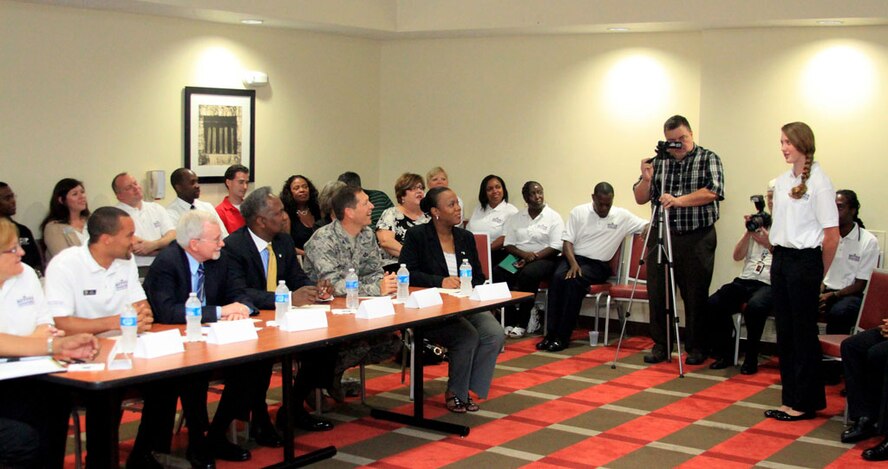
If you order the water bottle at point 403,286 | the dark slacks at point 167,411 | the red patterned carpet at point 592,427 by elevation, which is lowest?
the red patterned carpet at point 592,427

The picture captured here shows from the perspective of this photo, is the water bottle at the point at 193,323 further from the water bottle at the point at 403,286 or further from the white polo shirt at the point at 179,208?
the white polo shirt at the point at 179,208

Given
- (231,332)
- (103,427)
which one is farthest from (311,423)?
(103,427)

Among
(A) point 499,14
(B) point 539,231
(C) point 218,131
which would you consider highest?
(A) point 499,14

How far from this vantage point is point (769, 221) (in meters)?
7.45

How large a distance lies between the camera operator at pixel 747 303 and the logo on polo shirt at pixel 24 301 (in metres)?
5.09

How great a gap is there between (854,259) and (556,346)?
243cm

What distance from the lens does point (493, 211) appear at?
9688 millimetres

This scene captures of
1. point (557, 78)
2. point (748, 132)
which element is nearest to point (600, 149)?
point (557, 78)

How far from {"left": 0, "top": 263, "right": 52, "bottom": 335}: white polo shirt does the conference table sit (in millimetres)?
307

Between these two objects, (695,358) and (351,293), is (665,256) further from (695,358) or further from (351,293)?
(351,293)

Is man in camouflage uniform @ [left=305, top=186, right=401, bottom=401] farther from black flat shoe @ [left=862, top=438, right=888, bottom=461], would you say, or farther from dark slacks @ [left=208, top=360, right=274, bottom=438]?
black flat shoe @ [left=862, top=438, right=888, bottom=461]

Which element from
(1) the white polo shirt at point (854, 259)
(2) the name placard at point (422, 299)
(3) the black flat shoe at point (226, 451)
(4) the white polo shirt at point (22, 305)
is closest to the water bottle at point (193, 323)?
(4) the white polo shirt at point (22, 305)

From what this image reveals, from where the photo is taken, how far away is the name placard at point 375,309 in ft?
17.6

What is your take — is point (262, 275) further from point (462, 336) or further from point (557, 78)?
point (557, 78)
